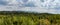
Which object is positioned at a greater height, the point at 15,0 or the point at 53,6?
the point at 15,0

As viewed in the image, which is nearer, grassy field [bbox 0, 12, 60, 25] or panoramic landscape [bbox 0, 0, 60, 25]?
grassy field [bbox 0, 12, 60, 25]

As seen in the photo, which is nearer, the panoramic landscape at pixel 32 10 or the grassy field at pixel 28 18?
the grassy field at pixel 28 18

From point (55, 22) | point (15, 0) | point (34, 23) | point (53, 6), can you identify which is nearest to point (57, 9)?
point (53, 6)

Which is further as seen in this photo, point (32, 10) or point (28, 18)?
point (32, 10)

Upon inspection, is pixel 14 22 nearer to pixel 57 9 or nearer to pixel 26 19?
pixel 26 19

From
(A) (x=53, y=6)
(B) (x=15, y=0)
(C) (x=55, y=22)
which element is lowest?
Answer: (C) (x=55, y=22)

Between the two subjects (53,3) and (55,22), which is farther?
(53,3)
